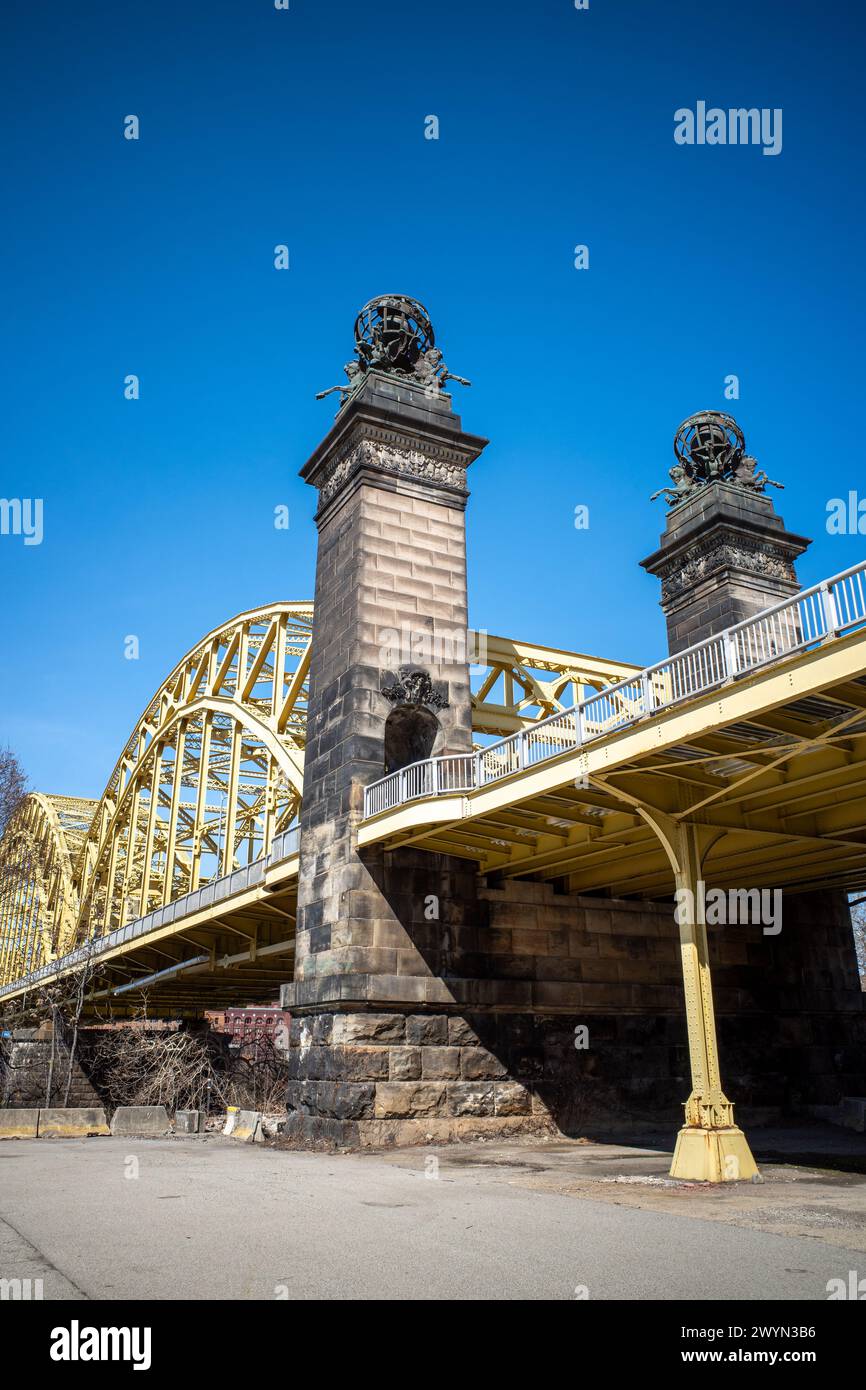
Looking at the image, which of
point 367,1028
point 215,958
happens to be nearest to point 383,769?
point 367,1028

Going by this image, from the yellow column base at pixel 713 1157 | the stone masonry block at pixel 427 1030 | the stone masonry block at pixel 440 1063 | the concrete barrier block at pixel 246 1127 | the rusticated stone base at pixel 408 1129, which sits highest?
the stone masonry block at pixel 427 1030

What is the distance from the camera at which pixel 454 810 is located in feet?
60.7

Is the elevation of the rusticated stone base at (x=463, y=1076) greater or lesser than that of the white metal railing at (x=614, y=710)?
lesser

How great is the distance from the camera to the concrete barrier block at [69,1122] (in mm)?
24203

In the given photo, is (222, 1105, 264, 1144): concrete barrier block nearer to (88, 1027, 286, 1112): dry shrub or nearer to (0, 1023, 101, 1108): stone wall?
(88, 1027, 286, 1112): dry shrub

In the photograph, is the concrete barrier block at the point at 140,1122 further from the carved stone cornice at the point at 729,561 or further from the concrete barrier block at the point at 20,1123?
the carved stone cornice at the point at 729,561

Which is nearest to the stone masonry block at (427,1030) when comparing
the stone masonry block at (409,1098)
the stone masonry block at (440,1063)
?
the stone masonry block at (440,1063)

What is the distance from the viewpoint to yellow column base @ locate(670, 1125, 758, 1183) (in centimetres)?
1330

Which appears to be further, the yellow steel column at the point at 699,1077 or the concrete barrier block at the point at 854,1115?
the concrete barrier block at the point at 854,1115

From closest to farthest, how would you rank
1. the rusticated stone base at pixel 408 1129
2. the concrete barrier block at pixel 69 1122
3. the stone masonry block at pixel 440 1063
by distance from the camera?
the rusticated stone base at pixel 408 1129
the stone masonry block at pixel 440 1063
the concrete barrier block at pixel 69 1122

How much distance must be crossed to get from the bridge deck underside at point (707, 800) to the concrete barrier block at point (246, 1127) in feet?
23.3

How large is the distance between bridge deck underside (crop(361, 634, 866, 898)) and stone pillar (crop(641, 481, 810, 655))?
8.80m

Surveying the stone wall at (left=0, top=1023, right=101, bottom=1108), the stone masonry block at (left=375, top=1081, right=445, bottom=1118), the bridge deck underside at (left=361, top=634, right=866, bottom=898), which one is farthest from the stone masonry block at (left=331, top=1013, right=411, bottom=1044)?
the stone wall at (left=0, top=1023, right=101, bottom=1108)
